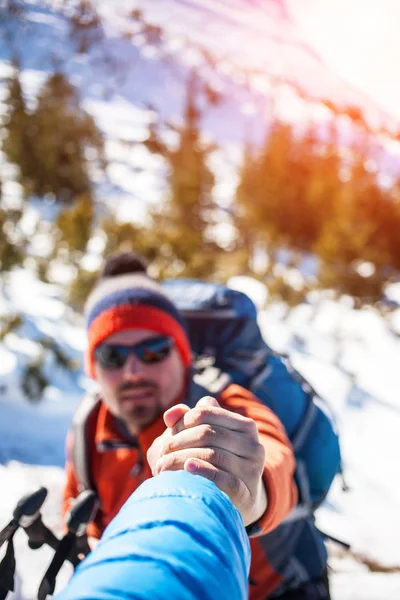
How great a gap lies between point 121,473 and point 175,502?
3.08 ft

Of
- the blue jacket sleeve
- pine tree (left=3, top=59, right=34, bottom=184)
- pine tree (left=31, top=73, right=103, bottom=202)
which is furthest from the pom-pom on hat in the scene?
pine tree (left=3, top=59, right=34, bottom=184)

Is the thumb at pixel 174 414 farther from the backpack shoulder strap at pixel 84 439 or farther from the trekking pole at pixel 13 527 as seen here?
the backpack shoulder strap at pixel 84 439

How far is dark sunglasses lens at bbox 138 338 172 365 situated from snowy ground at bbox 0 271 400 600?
1.69 ft

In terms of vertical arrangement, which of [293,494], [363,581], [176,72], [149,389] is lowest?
[176,72]

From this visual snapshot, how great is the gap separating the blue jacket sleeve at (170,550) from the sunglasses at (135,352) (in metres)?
0.88

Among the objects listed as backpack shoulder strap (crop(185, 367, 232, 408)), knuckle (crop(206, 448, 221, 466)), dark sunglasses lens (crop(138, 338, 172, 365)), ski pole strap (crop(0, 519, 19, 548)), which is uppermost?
knuckle (crop(206, 448, 221, 466))

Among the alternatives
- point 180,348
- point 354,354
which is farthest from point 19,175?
point 180,348

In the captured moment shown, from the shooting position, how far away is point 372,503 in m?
2.65

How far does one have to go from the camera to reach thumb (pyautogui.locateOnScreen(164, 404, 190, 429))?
582mm

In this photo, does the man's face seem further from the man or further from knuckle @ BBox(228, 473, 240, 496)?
knuckle @ BBox(228, 473, 240, 496)

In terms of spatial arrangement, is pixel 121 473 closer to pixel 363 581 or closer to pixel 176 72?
pixel 363 581

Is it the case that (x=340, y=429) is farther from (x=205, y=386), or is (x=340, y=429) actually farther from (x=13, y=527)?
(x=13, y=527)

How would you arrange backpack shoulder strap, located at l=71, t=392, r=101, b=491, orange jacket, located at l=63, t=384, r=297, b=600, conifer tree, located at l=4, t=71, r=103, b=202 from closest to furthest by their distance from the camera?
orange jacket, located at l=63, t=384, r=297, b=600, backpack shoulder strap, located at l=71, t=392, r=101, b=491, conifer tree, located at l=4, t=71, r=103, b=202

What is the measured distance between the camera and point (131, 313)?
4.52ft
